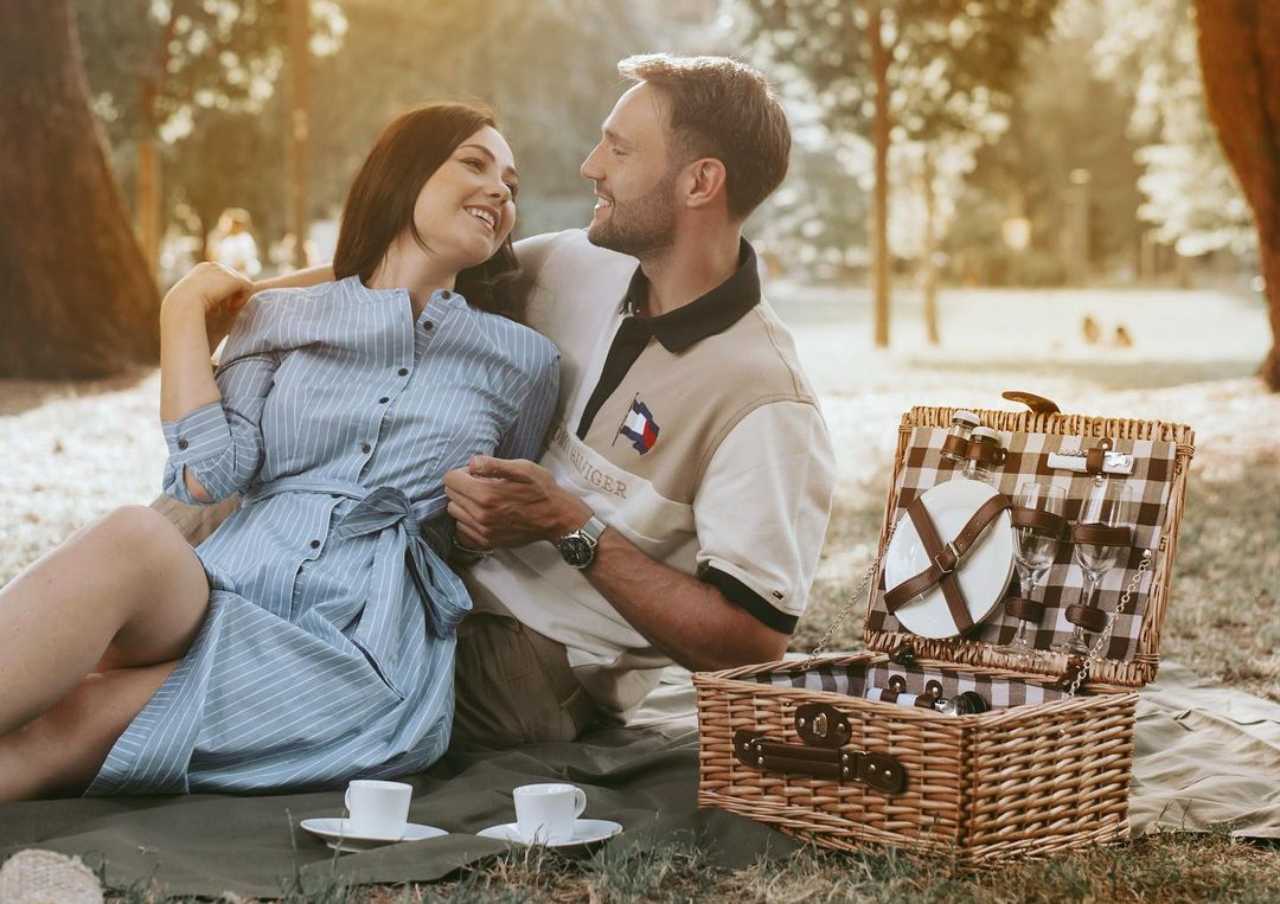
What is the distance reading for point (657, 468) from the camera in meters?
3.83

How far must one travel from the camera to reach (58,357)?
1288 cm

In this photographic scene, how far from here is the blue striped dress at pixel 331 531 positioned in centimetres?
338

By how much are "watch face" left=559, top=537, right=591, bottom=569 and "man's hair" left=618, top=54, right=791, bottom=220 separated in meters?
0.98

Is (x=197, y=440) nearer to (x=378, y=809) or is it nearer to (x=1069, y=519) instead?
(x=378, y=809)

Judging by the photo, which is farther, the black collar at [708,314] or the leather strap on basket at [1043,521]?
the black collar at [708,314]

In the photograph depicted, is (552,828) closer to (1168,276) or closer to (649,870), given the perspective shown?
(649,870)

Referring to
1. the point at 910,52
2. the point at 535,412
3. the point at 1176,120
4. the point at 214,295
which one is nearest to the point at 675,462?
the point at 535,412

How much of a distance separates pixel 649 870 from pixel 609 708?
1244 mm

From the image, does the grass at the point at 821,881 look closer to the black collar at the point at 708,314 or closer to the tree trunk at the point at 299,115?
the black collar at the point at 708,314

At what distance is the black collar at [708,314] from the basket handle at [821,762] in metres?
1.05

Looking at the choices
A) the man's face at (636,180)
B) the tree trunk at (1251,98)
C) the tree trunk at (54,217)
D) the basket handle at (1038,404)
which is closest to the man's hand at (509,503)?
the man's face at (636,180)

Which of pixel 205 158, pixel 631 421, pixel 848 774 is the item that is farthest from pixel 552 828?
pixel 205 158

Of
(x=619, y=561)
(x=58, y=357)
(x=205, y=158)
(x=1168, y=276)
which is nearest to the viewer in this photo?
(x=619, y=561)

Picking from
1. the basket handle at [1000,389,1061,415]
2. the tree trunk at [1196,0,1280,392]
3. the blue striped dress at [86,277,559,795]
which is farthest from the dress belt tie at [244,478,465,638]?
the tree trunk at [1196,0,1280,392]
